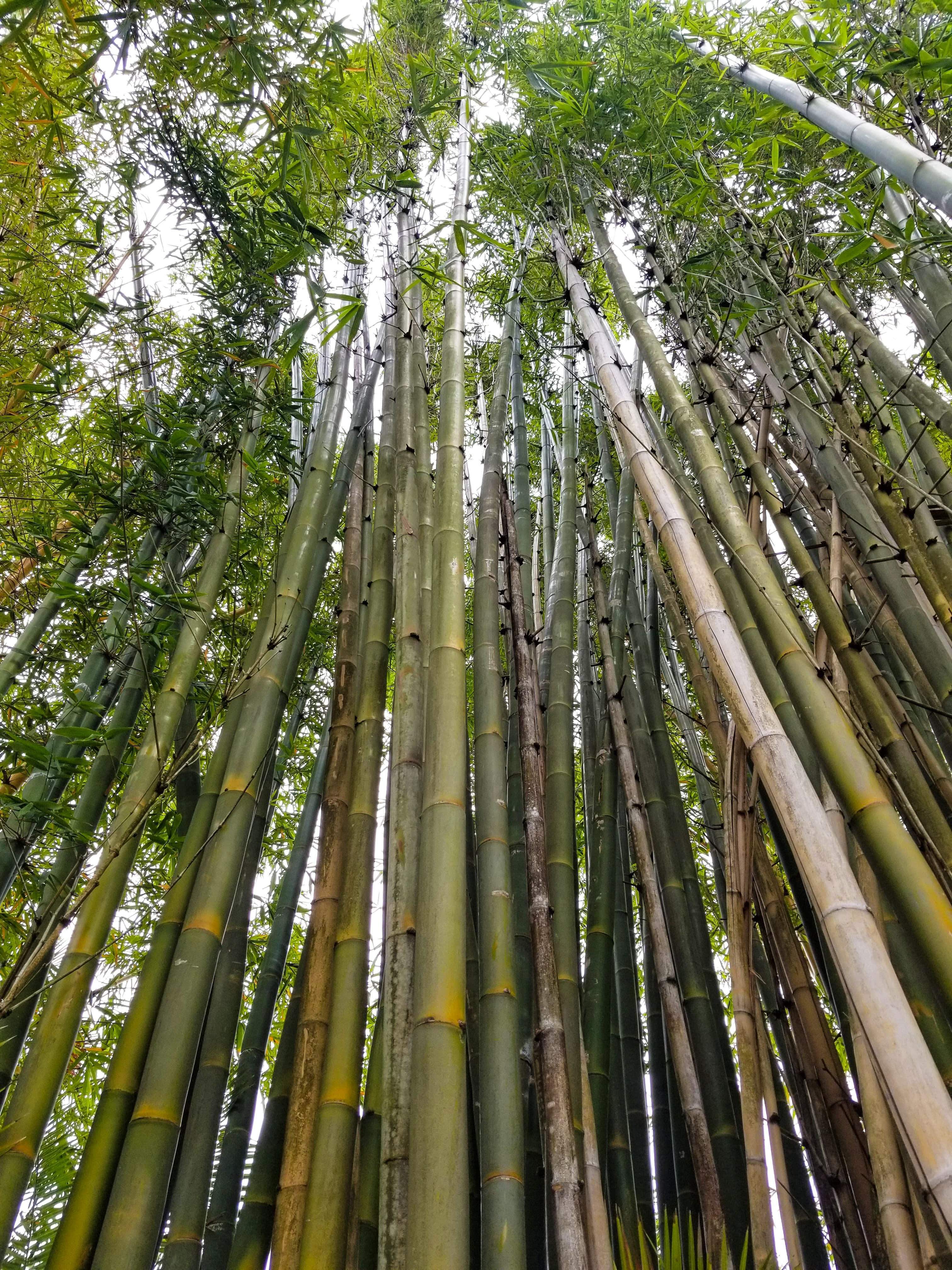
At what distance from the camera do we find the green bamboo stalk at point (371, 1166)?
1313 millimetres

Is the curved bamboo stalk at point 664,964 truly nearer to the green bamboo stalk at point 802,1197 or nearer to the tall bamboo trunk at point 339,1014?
the green bamboo stalk at point 802,1197

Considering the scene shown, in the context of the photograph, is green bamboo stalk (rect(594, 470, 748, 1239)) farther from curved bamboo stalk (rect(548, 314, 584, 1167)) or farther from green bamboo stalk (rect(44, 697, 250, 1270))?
green bamboo stalk (rect(44, 697, 250, 1270))

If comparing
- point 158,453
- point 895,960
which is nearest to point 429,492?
point 158,453

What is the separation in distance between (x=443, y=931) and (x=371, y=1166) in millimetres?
465

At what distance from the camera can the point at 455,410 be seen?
2047mm

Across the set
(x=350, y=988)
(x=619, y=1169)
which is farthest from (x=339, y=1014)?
(x=619, y=1169)

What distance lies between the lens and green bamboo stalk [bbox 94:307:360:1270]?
1.19m

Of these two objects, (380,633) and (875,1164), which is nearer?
(875,1164)

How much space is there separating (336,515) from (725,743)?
1.32m

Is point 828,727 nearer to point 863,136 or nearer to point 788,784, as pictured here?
point 788,784

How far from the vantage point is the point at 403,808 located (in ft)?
5.36

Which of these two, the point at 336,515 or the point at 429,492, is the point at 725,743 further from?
the point at 336,515

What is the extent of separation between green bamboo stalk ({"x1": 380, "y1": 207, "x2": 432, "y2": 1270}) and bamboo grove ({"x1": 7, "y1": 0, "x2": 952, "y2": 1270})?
1cm

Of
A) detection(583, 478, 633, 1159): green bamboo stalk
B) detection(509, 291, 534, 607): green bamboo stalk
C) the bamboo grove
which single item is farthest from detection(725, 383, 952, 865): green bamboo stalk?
detection(509, 291, 534, 607): green bamboo stalk
